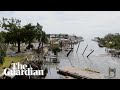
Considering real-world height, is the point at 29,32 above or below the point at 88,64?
above

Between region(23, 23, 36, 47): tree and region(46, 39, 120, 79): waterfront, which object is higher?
region(23, 23, 36, 47): tree

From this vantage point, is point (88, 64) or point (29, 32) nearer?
point (29, 32)

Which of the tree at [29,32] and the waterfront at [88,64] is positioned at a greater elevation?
the tree at [29,32]

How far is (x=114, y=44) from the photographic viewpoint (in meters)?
16.1

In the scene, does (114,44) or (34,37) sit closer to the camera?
(34,37)

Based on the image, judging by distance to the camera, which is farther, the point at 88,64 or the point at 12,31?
the point at 88,64
